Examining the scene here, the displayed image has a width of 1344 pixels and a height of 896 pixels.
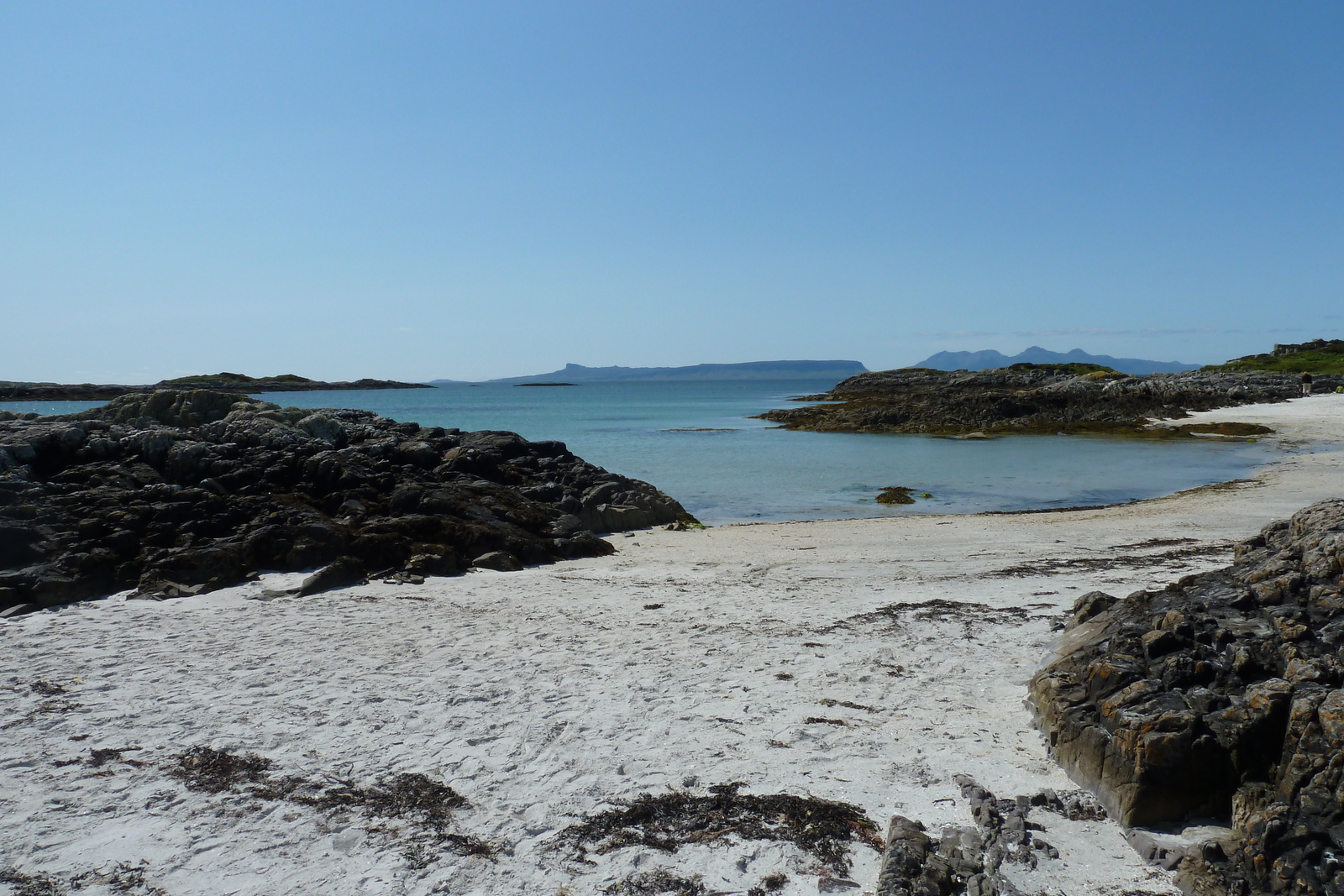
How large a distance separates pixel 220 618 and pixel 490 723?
4.98m

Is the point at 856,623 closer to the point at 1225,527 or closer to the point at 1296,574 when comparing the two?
the point at 1296,574

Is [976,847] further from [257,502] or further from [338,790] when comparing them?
[257,502]

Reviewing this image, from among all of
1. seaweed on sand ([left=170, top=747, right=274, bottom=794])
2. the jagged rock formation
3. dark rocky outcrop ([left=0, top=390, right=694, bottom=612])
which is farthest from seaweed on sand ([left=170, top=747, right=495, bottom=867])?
dark rocky outcrop ([left=0, top=390, right=694, bottom=612])

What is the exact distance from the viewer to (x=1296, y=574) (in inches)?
234

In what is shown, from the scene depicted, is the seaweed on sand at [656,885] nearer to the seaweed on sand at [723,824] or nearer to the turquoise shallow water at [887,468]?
the seaweed on sand at [723,824]

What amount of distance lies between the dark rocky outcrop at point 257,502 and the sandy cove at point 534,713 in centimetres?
98

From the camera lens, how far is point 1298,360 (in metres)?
78.4

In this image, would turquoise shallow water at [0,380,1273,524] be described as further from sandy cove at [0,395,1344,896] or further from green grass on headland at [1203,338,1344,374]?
green grass on headland at [1203,338,1344,374]

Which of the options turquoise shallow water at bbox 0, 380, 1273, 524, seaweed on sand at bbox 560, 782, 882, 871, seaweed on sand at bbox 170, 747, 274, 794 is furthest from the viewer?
turquoise shallow water at bbox 0, 380, 1273, 524

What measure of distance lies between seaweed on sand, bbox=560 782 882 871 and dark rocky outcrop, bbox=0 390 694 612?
7454 millimetres

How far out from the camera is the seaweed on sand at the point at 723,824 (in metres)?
4.71

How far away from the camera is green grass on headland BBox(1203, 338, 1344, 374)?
234 feet

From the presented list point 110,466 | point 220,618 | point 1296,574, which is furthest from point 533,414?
point 1296,574

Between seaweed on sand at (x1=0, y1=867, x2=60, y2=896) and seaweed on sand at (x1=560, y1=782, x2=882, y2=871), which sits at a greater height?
seaweed on sand at (x1=0, y1=867, x2=60, y2=896)
